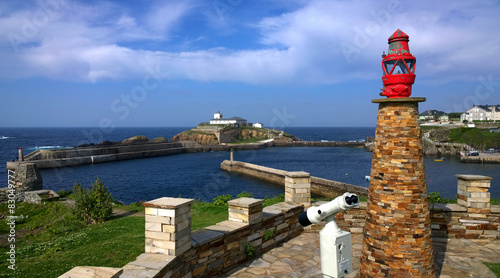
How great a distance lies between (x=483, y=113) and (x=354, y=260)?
11082cm

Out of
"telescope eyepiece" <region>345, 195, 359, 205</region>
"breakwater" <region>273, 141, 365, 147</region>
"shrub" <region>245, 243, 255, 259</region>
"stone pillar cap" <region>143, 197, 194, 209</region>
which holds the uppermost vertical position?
"telescope eyepiece" <region>345, 195, 359, 205</region>

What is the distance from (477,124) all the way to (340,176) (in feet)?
198

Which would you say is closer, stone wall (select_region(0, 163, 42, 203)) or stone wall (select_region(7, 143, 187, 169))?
stone wall (select_region(0, 163, 42, 203))

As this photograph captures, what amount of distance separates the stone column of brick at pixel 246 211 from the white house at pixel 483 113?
107441 millimetres

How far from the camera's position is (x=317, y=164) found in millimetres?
56906

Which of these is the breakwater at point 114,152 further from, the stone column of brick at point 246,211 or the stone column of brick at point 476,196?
the stone column of brick at point 476,196

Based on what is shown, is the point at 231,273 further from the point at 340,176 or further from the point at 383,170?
the point at 340,176

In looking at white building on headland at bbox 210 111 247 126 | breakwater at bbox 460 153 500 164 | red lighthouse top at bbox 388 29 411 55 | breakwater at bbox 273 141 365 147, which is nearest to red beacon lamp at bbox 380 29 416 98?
red lighthouse top at bbox 388 29 411 55

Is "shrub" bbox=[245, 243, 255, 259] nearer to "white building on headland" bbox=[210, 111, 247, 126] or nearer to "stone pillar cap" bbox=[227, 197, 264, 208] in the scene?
"stone pillar cap" bbox=[227, 197, 264, 208]

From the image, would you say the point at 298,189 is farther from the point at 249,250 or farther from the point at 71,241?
the point at 71,241

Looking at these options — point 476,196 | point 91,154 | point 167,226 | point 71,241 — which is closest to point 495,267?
point 476,196

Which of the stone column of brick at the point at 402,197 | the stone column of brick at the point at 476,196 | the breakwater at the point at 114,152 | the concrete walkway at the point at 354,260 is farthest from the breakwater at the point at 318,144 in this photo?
the stone column of brick at the point at 402,197

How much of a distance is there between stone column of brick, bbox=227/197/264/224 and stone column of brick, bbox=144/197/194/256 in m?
1.96

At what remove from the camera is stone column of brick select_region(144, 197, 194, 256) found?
5039mm
